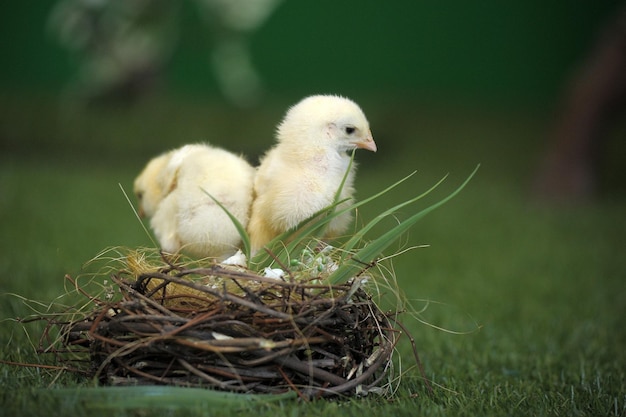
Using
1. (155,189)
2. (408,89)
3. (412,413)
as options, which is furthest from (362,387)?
(408,89)

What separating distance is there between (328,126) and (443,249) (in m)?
2.36

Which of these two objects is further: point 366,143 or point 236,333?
point 366,143

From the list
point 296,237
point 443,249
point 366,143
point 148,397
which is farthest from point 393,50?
point 148,397

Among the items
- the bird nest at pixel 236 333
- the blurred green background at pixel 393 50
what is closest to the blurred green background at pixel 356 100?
the blurred green background at pixel 393 50

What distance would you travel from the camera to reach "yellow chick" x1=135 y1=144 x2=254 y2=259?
174 centimetres

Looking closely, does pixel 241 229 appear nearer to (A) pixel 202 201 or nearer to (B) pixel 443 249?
(A) pixel 202 201

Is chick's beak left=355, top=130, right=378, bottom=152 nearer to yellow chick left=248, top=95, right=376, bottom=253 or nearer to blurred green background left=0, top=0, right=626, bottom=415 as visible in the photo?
yellow chick left=248, top=95, right=376, bottom=253

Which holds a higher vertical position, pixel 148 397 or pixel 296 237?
pixel 296 237

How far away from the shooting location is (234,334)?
5.14 ft

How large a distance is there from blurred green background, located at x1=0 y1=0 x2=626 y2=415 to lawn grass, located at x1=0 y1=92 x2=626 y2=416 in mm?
21

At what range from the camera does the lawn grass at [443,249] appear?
5.94 feet

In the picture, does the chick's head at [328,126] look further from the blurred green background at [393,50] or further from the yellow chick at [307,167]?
the blurred green background at [393,50]

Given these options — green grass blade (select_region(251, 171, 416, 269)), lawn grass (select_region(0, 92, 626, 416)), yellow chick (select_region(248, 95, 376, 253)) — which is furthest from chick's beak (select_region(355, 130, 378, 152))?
lawn grass (select_region(0, 92, 626, 416))

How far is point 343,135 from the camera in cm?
174
